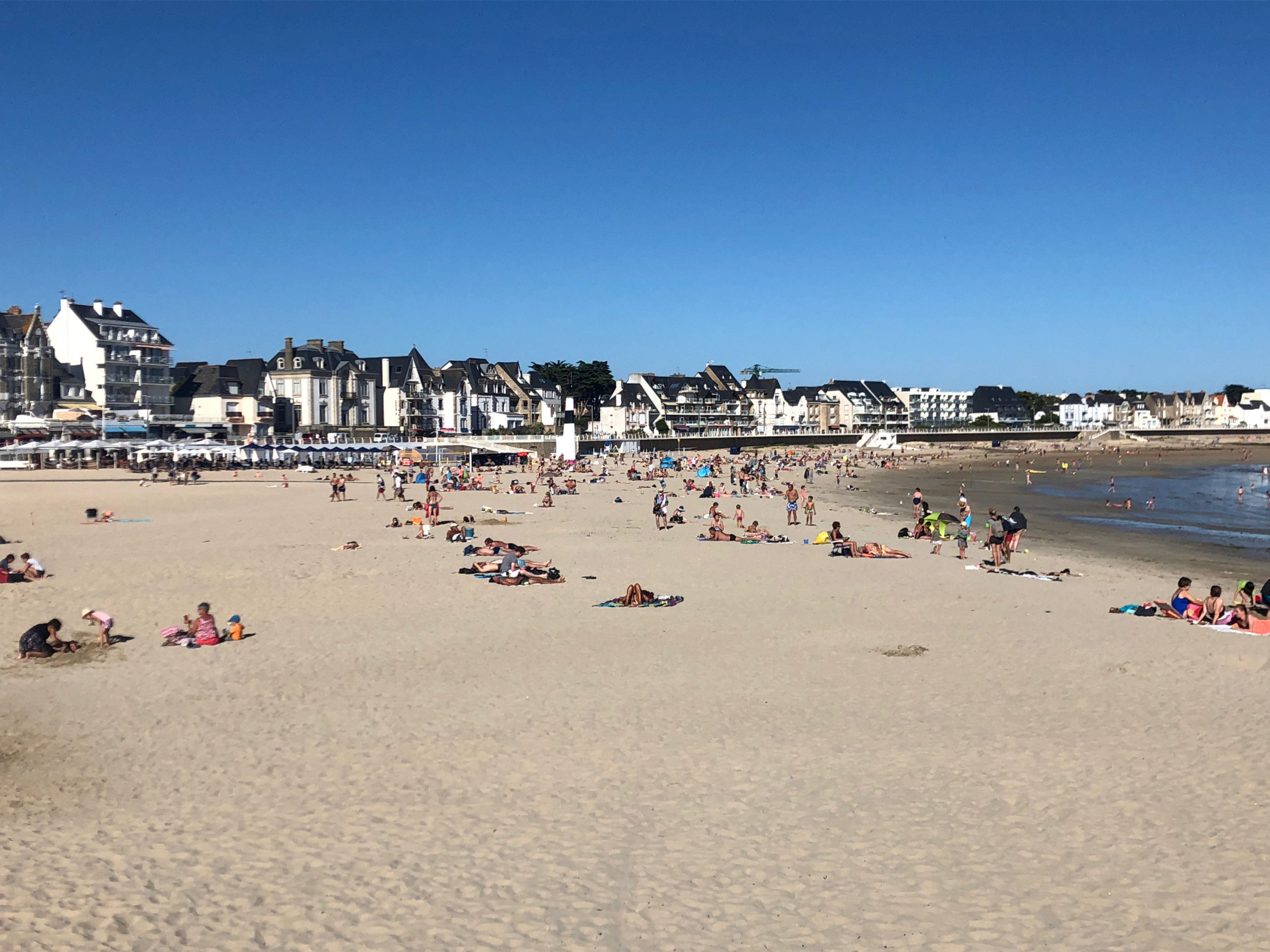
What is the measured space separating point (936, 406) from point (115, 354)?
13512cm

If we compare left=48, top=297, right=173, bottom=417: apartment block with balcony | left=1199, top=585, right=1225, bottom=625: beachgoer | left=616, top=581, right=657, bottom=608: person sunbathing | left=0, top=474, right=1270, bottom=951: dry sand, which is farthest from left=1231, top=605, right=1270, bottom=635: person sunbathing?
left=48, top=297, right=173, bottom=417: apartment block with balcony

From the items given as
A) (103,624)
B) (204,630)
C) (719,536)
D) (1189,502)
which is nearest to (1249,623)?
(719,536)

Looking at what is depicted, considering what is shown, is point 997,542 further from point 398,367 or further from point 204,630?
point 398,367

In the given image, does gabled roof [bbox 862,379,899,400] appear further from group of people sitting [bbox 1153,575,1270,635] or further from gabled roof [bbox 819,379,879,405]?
group of people sitting [bbox 1153,575,1270,635]

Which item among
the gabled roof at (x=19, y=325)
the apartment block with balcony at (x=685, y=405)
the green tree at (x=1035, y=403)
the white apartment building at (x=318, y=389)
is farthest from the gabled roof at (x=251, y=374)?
the green tree at (x=1035, y=403)

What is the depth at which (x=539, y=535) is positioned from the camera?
25.8 metres

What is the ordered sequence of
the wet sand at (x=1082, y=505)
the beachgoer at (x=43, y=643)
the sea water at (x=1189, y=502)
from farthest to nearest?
the sea water at (x=1189, y=502) < the wet sand at (x=1082, y=505) < the beachgoer at (x=43, y=643)

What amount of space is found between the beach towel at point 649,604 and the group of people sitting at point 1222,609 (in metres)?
8.06

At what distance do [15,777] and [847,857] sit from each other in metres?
7.44

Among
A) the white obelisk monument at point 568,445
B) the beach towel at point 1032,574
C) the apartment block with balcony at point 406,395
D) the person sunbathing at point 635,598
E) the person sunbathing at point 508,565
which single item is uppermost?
the apartment block with balcony at point 406,395

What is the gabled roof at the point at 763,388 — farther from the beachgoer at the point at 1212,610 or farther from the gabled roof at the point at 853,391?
the beachgoer at the point at 1212,610

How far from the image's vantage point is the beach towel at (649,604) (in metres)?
15.9

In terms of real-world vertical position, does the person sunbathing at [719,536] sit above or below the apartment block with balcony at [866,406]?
below

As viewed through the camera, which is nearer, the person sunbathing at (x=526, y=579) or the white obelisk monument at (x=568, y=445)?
the person sunbathing at (x=526, y=579)
